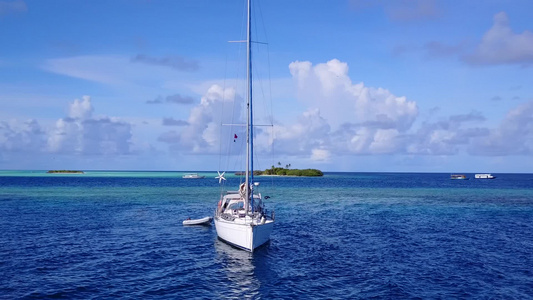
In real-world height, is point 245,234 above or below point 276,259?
above

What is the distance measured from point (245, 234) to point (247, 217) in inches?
85.1

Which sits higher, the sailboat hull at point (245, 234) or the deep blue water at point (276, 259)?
the sailboat hull at point (245, 234)

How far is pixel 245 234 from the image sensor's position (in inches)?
1334

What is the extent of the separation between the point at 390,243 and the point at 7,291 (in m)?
32.1

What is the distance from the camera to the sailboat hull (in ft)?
111

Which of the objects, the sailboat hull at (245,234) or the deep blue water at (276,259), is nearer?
the deep blue water at (276,259)

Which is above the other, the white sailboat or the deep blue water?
the white sailboat

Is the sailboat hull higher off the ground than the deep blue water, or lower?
higher

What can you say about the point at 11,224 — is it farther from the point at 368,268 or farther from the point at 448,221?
the point at 448,221

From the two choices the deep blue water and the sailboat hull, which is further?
the sailboat hull

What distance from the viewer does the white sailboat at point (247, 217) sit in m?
34.2

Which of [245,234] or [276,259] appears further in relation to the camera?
[245,234]

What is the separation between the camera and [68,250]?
35.5 metres

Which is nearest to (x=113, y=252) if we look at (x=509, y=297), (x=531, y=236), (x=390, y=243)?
(x=390, y=243)
